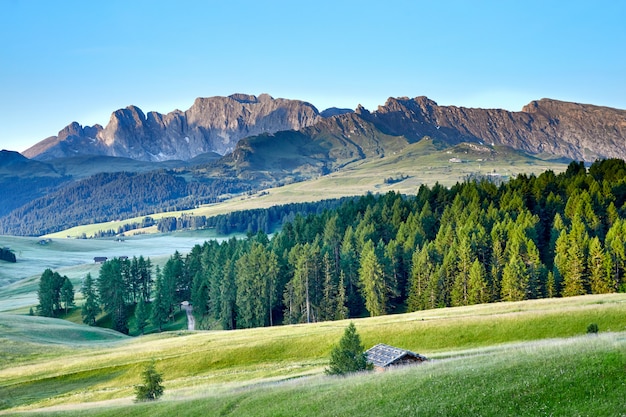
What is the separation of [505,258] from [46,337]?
79611 millimetres

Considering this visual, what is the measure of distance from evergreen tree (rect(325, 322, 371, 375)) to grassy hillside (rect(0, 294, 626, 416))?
3003 mm

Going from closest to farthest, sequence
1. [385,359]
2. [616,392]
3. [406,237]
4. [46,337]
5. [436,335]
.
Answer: [616,392] < [385,359] < [436,335] < [46,337] < [406,237]

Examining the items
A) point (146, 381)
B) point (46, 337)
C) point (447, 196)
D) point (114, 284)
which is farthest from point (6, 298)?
point (146, 381)

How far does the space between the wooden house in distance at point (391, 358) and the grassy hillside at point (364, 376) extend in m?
5.91

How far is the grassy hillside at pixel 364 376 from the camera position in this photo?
82.3 ft

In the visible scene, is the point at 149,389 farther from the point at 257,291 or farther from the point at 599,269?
the point at 599,269

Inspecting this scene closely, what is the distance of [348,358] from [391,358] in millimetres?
3784

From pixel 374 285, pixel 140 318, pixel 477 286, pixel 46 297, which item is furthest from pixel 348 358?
pixel 46 297

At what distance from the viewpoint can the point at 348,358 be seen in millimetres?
42344

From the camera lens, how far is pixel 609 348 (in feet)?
92.1

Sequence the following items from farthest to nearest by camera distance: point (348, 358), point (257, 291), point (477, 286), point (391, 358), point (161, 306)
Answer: point (161, 306) → point (257, 291) → point (477, 286) → point (391, 358) → point (348, 358)

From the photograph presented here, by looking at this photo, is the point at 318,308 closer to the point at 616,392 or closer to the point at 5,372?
the point at 5,372

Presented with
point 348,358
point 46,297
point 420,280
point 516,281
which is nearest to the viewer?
point 348,358

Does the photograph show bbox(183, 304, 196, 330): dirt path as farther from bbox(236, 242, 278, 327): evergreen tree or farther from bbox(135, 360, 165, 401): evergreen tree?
bbox(135, 360, 165, 401): evergreen tree
